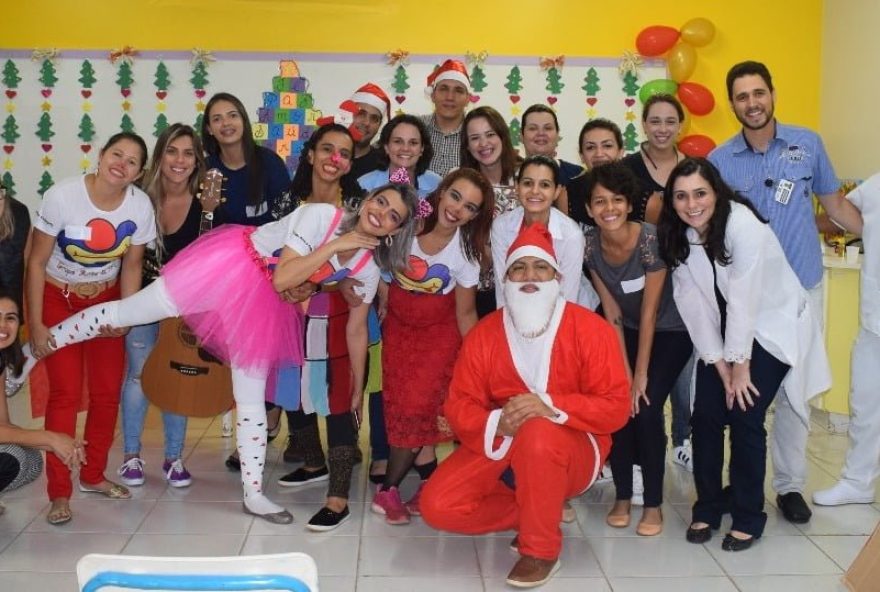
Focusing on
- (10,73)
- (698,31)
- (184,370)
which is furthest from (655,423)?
(10,73)

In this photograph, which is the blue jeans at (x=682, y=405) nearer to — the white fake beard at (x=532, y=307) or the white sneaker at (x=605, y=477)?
the white sneaker at (x=605, y=477)

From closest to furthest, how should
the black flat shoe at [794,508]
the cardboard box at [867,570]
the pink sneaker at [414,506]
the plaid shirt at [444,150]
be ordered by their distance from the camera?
the cardboard box at [867,570] → the black flat shoe at [794,508] → the pink sneaker at [414,506] → the plaid shirt at [444,150]

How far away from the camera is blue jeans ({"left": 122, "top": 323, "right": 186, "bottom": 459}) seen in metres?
3.85

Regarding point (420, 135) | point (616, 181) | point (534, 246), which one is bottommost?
point (534, 246)

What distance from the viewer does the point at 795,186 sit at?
367 cm

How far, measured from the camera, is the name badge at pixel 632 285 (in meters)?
3.43

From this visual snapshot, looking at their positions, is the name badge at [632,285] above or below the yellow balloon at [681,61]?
below

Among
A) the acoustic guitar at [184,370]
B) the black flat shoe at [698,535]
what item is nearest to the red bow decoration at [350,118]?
the acoustic guitar at [184,370]

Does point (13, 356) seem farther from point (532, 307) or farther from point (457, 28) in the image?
point (457, 28)

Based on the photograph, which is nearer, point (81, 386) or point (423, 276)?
point (423, 276)

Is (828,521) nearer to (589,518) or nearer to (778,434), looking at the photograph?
(778,434)

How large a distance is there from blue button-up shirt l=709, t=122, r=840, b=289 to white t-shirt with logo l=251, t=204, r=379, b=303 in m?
1.60

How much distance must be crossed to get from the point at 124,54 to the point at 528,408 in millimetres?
4560

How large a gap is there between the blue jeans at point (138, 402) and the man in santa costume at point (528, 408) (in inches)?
53.3
